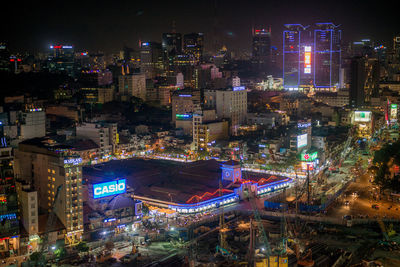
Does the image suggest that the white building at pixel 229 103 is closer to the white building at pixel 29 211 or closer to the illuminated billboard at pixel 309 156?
the illuminated billboard at pixel 309 156

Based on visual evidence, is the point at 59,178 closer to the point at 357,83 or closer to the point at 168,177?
the point at 168,177

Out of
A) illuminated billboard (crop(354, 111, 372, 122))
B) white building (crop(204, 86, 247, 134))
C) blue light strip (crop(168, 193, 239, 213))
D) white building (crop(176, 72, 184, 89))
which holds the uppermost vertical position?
white building (crop(176, 72, 184, 89))

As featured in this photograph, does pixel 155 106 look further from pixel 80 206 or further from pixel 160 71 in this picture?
pixel 80 206

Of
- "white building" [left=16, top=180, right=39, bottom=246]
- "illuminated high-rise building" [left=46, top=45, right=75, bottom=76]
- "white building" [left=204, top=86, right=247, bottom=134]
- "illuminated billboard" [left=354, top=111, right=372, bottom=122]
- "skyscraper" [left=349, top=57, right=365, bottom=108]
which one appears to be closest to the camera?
"white building" [left=16, top=180, right=39, bottom=246]

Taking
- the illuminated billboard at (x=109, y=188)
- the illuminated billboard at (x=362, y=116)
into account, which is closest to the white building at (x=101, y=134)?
the illuminated billboard at (x=109, y=188)

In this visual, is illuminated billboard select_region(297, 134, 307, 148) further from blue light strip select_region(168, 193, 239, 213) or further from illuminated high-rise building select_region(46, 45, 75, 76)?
illuminated high-rise building select_region(46, 45, 75, 76)

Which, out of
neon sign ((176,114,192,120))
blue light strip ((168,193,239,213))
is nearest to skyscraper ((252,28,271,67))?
neon sign ((176,114,192,120))

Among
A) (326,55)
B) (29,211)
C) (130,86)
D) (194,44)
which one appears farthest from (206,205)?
(194,44)
